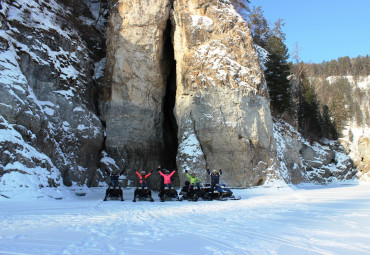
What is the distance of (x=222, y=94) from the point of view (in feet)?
73.1

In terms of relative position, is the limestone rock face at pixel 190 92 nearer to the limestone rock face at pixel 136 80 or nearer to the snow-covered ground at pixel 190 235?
the limestone rock face at pixel 136 80

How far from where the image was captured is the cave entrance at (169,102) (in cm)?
2617

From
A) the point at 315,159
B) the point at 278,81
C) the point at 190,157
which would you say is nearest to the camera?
the point at 190,157

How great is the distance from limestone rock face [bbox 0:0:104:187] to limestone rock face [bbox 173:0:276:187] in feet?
24.1

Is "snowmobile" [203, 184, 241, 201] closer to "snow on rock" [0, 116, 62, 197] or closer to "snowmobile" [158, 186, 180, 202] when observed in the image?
"snowmobile" [158, 186, 180, 202]

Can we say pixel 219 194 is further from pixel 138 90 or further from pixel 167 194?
pixel 138 90

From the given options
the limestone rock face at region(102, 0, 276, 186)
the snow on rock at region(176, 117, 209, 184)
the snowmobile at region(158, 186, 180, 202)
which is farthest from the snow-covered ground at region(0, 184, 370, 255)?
the limestone rock face at region(102, 0, 276, 186)

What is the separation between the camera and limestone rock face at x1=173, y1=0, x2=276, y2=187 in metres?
21.4

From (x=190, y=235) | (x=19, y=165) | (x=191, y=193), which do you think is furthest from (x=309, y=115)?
(x=190, y=235)

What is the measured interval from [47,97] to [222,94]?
1299 cm

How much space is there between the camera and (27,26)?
2058 cm

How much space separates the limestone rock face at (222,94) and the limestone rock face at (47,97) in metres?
7.34

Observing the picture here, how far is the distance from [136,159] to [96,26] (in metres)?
14.0

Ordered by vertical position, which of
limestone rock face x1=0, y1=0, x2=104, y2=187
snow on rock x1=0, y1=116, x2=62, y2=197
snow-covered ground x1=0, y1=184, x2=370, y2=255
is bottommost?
snow-covered ground x1=0, y1=184, x2=370, y2=255
